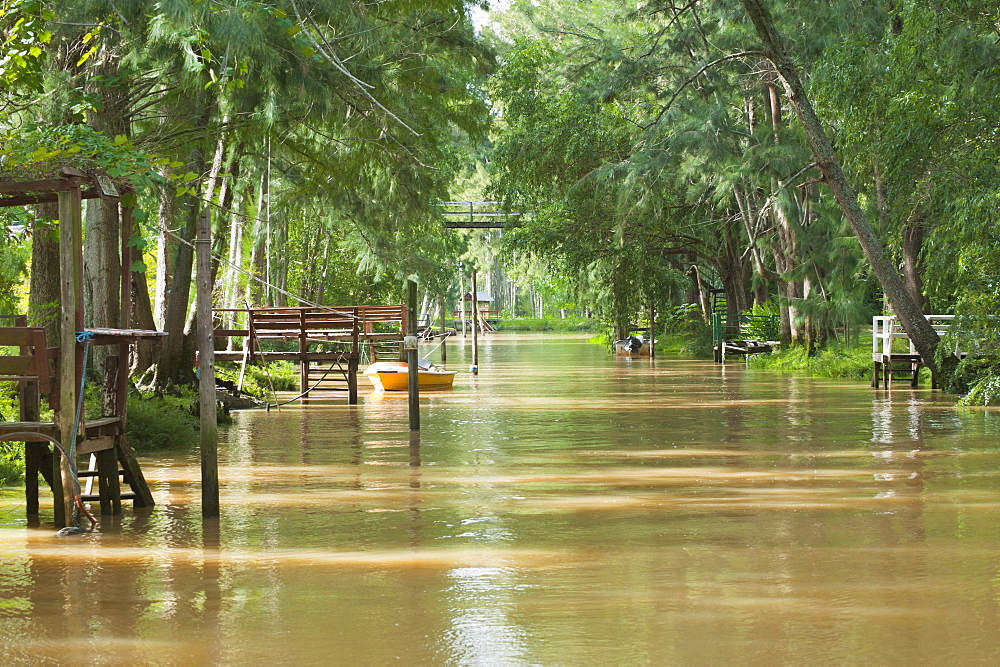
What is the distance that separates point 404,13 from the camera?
1723 cm

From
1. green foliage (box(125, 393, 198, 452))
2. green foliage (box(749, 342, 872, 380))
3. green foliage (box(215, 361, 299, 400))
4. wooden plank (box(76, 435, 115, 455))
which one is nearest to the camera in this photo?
wooden plank (box(76, 435, 115, 455))

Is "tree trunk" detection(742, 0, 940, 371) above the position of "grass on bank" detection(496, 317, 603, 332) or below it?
above

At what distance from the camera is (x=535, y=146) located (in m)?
36.6

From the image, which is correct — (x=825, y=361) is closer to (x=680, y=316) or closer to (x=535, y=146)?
(x=535, y=146)

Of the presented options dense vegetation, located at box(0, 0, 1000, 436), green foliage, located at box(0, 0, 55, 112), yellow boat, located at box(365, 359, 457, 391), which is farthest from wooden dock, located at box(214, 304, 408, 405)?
green foliage, located at box(0, 0, 55, 112)

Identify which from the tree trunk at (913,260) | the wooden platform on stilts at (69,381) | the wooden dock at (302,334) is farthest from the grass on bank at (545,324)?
the wooden platform on stilts at (69,381)

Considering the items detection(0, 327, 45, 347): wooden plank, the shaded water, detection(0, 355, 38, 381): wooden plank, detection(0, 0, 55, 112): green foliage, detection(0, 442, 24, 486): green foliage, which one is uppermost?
detection(0, 0, 55, 112): green foliage

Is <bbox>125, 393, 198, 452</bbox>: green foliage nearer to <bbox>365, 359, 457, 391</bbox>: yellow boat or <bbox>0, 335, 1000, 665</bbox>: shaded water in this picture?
<bbox>0, 335, 1000, 665</bbox>: shaded water

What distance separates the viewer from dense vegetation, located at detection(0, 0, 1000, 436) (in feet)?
44.6

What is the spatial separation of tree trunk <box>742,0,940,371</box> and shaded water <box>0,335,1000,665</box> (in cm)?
670

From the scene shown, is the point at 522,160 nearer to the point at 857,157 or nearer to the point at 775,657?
the point at 857,157

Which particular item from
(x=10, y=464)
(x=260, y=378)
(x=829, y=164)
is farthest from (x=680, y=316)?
(x=10, y=464)

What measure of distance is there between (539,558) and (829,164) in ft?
53.1

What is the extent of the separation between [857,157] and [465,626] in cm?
1633
